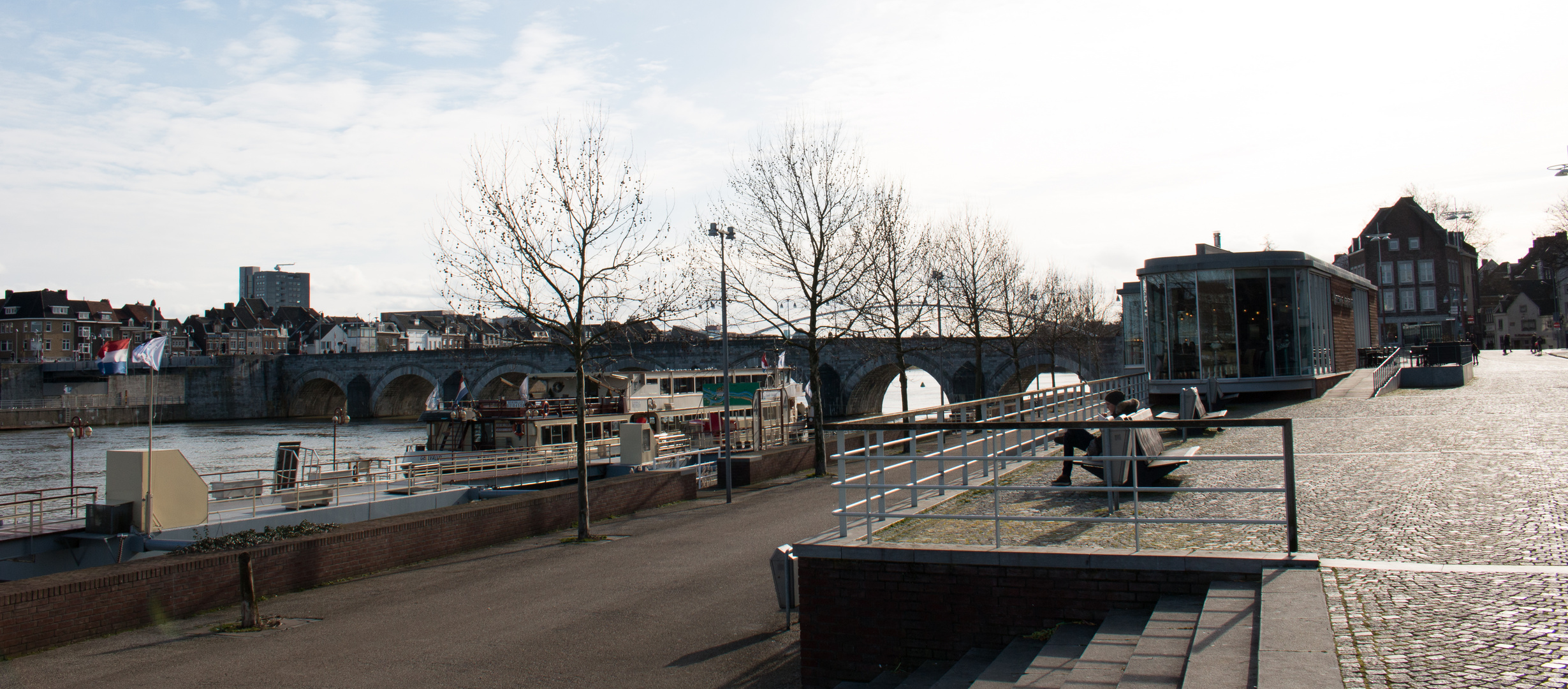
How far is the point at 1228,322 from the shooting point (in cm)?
2231

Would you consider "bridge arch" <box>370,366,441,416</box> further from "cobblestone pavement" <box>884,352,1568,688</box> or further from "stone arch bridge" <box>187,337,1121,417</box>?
"cobblestone pavement" <box>884,352,1568,688</box>

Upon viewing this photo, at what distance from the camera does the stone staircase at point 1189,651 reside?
4633 millimetres

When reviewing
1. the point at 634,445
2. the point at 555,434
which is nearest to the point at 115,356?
the point at 555,434

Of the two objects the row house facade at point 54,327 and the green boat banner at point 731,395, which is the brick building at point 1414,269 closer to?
the green boat banner at point 731,395

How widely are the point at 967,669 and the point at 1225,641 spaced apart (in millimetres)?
1994

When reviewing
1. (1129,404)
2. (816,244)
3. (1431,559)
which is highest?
(816,244)

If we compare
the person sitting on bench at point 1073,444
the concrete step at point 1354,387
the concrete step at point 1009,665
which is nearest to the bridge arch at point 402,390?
the concrete step at point 1354,387

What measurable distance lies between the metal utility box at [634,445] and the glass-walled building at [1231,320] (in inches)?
549

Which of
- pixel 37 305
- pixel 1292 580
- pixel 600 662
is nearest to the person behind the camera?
pixel 1292 580

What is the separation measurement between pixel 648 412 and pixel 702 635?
868 inches

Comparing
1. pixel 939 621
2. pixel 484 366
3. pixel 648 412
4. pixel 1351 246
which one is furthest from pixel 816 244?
pixel 1351 246

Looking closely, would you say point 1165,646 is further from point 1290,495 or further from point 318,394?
point 318,394

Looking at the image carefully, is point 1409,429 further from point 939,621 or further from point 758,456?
point 758,456

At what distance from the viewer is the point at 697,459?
2973 centimetres
